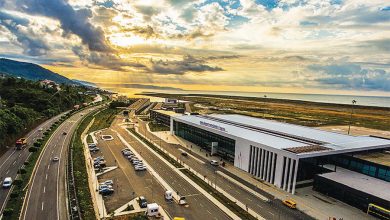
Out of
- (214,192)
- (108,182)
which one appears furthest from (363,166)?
(108,182)

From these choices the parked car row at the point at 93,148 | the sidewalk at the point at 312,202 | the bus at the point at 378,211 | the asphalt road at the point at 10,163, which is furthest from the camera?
the parked car row at the point at 93,148

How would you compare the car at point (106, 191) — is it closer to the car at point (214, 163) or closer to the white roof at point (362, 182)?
the car at point (214, 163)

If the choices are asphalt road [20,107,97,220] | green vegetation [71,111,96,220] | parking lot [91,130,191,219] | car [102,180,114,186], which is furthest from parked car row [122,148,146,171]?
asphalt road [20,107,97,220]

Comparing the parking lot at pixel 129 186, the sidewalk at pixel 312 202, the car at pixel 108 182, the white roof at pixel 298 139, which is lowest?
the parking lot at pixel 129 186

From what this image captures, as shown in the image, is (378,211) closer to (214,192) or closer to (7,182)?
(214,192)

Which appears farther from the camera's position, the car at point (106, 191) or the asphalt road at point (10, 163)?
the car at point (106, 191)

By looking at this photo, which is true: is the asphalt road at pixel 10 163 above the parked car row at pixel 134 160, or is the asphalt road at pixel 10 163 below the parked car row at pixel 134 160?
below

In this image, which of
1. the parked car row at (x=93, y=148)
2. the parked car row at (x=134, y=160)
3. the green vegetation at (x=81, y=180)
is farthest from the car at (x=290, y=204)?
the parked car row at (x=93, y=148)
